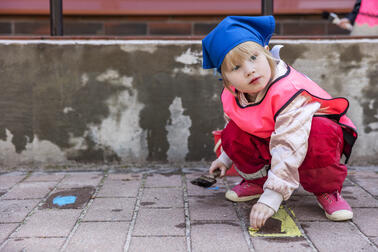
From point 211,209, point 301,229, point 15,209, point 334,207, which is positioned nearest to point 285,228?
point 301,229

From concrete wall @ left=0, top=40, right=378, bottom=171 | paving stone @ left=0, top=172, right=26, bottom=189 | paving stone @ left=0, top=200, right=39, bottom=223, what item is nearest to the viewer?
paving stone @ left=0, top=200, right=39, bottom=223

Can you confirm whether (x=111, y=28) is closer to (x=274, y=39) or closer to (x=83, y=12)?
(x=83, y=12)

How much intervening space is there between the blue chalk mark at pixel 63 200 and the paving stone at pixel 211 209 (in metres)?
0.69

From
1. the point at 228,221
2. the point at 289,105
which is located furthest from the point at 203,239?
the point at 289,105

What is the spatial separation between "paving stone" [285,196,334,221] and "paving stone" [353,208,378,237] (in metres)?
0.16

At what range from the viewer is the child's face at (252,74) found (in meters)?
1.87

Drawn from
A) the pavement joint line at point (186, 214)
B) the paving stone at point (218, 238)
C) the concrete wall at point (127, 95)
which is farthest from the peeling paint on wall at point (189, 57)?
the paving stone at point (218, 238)

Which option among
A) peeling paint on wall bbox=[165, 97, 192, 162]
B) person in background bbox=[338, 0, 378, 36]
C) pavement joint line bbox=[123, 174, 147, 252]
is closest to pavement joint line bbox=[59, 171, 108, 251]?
pavement joint line bbox=[123, 174, 147, 252]

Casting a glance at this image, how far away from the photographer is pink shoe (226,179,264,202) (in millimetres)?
2352

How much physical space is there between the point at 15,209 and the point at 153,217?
0.77 m

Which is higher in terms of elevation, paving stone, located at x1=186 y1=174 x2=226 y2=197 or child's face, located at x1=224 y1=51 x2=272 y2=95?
child's face, located at x1=224 y1=51 x2=272 y2=95

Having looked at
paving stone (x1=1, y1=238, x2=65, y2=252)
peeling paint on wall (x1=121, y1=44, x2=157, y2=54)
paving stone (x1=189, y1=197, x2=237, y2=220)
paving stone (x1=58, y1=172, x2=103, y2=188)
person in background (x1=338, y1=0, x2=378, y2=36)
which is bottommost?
paving stone (x1=1, y1=238, x2=65, y2=252)

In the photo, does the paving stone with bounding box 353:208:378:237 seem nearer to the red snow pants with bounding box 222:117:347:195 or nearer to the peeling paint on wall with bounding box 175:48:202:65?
the red snow pants with bounding box 222:117:347:195

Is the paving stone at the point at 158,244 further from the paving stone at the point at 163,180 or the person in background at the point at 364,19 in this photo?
the person in background at the point at 364,19
